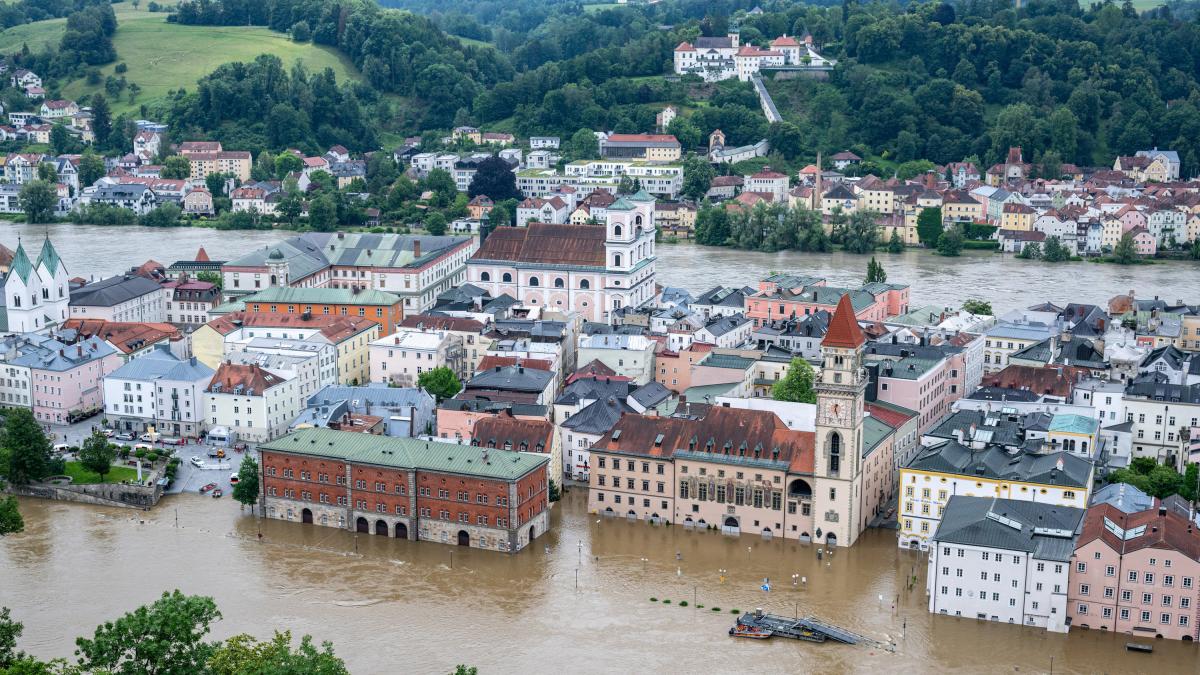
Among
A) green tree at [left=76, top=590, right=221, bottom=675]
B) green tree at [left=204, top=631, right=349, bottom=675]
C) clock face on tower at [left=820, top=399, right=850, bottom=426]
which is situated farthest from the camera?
clock face on tower at [left=820, top=399, right=850, bottom=426]

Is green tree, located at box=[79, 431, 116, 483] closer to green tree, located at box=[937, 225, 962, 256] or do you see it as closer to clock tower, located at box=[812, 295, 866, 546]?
clock tower, located at box=[812, 295, 866, 546]

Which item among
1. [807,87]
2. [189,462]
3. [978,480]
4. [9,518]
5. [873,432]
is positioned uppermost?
[807,87]

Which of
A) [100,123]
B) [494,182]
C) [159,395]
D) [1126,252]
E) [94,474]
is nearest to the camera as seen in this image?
[94,474]

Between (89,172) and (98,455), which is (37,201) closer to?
(89,172)

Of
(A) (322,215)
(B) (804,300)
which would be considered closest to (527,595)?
(B) (804,300)

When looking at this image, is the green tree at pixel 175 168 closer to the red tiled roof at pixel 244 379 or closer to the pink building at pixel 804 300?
the pink building at pixel 804 300

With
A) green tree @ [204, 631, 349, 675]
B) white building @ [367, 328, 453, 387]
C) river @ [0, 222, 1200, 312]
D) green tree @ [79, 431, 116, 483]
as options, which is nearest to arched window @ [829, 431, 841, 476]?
green tree @ [204, 631, 349, 675]
